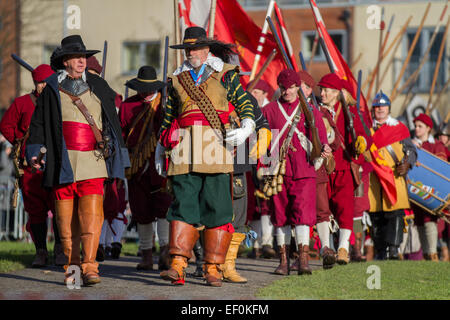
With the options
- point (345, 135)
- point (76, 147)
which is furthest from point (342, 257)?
point (76, 147)

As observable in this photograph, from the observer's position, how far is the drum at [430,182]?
1304 centimetres

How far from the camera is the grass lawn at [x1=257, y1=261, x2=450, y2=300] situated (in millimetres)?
7497

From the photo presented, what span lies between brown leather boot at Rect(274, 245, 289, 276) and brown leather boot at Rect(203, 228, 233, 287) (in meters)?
1.76

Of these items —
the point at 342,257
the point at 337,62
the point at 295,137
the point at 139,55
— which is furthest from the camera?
the point at 139,55

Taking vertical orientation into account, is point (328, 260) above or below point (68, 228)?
below

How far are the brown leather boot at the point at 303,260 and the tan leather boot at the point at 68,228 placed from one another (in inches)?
92.7

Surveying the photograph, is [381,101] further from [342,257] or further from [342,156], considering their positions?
[342,257]

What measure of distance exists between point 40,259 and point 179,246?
2.69m

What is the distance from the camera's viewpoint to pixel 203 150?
25.8 feet

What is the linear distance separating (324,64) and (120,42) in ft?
21.5

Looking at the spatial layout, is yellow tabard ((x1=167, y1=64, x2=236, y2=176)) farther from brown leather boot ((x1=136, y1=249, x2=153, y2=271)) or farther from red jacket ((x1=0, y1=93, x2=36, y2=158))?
red jacket ((x1=0, y1=93, x2=36, y2=158))

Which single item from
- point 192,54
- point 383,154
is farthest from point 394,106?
point 192,54
